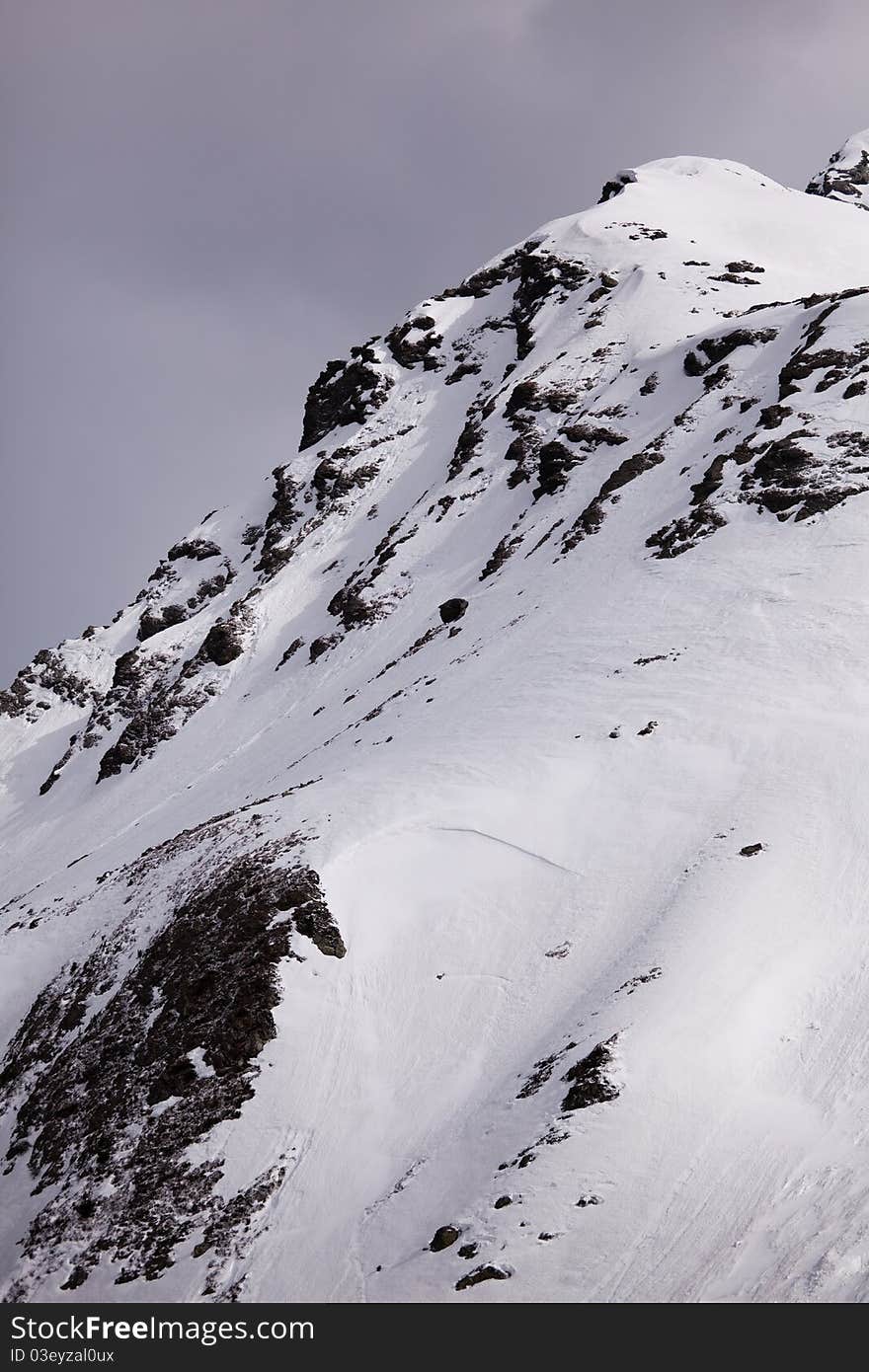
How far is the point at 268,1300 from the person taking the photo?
44.3ft

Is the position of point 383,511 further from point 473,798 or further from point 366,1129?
point 366,1129

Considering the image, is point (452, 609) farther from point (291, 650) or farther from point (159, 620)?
point (159, 620)

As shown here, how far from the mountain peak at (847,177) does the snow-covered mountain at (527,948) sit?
326 ft

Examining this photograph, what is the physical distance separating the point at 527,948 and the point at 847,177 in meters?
148

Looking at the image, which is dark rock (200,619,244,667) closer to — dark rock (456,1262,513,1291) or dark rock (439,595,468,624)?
dark rock (439,595,468,624)

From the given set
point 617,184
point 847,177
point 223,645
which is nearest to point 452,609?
point 223,645

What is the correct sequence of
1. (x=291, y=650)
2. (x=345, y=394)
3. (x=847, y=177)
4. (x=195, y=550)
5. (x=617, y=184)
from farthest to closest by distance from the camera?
(x=847, y=177), (x=617, y=184), (x=345, y=394), (x=195, y=550), (x=291, y=650)

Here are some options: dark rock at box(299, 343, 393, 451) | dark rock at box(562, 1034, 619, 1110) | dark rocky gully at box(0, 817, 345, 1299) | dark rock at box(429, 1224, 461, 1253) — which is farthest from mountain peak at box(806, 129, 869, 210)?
dark rock at box(429, 1224, 461, 1253)

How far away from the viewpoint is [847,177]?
129250 mm

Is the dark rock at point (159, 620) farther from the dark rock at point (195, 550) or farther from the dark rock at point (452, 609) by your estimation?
the dark rock at point (452, 609)

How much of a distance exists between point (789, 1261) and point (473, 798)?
12.9m

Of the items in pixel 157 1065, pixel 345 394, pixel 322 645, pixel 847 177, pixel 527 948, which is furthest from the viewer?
pixel 847 177

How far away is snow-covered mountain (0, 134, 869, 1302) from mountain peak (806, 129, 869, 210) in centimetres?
9936
